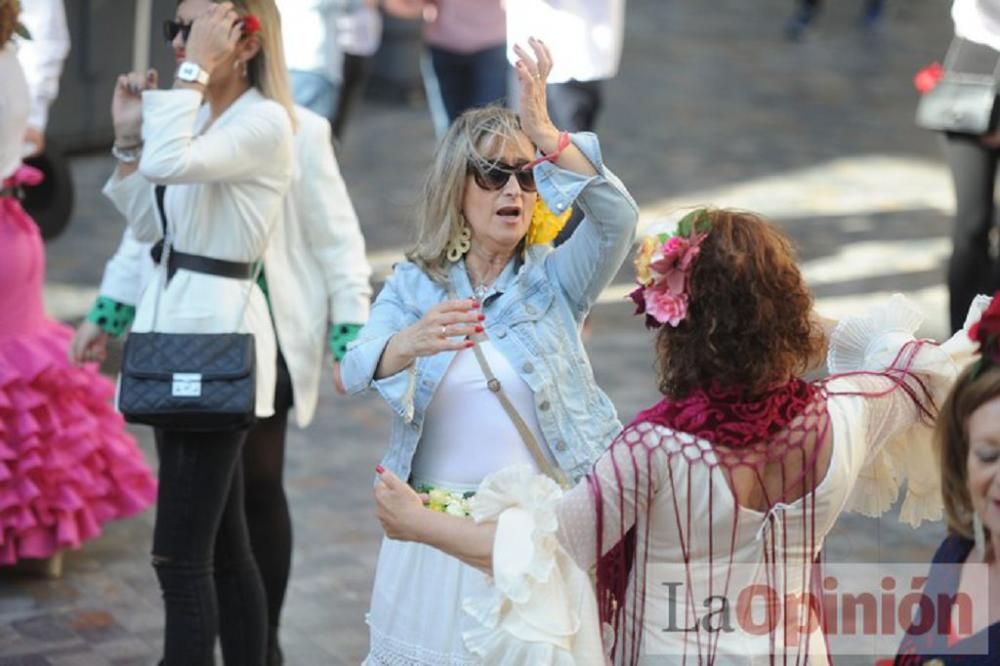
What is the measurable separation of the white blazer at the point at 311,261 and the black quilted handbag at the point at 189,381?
309 mm

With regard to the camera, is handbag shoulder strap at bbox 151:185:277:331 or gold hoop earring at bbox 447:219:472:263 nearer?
gold hoop earring at bbox 447:219:472:263

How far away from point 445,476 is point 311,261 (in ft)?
3.89

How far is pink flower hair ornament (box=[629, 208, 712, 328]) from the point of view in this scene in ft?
10.2

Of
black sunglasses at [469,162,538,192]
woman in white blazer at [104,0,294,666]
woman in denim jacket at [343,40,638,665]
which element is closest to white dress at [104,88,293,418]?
woman in white blazer at [104,0,294,666]

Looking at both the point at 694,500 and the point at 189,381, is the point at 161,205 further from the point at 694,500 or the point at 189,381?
the point at 694,500

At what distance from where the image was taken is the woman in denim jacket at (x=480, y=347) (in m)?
3.75

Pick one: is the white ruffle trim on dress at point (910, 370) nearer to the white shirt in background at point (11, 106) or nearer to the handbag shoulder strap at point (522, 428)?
the handbag shoulder strap at point (522, 428)

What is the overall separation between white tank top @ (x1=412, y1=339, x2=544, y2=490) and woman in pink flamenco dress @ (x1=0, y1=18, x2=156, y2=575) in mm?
2158

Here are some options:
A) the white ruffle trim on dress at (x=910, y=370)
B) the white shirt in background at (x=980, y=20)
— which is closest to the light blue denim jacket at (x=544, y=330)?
the white ruffle trim on dress at (x=910, y=370)

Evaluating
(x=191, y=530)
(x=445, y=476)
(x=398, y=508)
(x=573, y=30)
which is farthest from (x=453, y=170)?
(x=573, y=30)

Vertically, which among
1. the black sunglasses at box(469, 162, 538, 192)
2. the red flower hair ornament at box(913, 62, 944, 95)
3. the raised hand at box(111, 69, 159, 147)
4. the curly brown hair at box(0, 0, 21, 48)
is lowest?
the black sunglasses at box(469, 162, 538, 192)

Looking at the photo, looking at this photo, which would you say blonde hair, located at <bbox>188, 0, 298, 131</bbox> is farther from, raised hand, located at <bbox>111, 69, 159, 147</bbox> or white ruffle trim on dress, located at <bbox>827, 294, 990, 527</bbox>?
white ruffle trim on dress, located at <bbox>827, 294, 990, 527</bbox>

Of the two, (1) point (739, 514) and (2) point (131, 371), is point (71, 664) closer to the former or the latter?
(2) point (131, 371)

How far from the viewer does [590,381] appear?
154 inches
